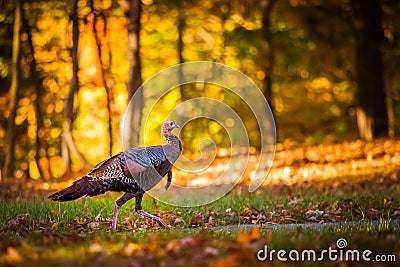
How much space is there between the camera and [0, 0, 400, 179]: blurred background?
2219 cm

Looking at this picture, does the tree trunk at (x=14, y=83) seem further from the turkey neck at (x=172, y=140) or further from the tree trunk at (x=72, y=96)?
the turkey neck at (x=172, y=140)

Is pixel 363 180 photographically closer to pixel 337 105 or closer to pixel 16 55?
pixel 16 55

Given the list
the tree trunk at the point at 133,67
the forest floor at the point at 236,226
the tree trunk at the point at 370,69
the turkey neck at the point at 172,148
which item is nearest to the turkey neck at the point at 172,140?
the turkey neck at the point at 172,148

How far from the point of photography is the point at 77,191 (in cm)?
840

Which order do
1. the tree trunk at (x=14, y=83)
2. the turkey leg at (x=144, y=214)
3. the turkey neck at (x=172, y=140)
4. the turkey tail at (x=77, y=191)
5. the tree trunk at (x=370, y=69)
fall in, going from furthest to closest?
the tree trunk at (x=370, y=69)
the tree trunk at (x=14, y=83)
the turkey neck at (x=172, y=140)
the turkey leg at (x=144, y=214)
the turkey tail at (x=77, y=191)

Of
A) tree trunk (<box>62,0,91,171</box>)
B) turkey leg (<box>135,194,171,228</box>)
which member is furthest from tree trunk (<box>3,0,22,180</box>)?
turkey leg (<box>135,194,171,228</box>)

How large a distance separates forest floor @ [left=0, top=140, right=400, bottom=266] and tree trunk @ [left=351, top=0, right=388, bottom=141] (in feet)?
9.08

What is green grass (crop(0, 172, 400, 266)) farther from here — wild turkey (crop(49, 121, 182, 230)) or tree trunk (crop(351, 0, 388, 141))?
tree trunk (crop(351, 0, 388, 141))

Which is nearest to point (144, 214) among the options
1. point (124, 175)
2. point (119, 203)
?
point (119, 203)

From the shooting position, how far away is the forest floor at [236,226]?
5.52m

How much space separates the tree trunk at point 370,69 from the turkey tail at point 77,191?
15.2m

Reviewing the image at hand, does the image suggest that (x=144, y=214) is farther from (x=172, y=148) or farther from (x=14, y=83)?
(x=14, y=83)

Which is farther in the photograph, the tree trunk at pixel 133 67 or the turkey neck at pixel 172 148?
the tree trunk at pixel 133 67

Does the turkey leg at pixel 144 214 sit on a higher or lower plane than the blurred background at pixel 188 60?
lower
